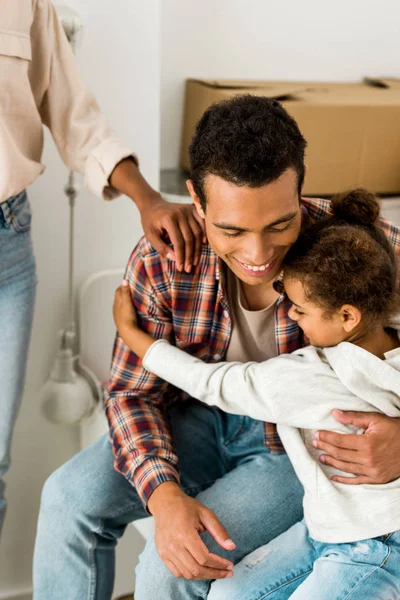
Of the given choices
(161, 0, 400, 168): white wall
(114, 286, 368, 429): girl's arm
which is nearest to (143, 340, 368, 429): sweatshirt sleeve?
(114, 286, 368, 429): girl's arm

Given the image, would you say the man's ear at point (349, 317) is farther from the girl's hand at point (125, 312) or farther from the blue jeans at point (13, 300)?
the blue jeans at point (13, 300)

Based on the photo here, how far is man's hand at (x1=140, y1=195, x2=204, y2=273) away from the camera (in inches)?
49.1

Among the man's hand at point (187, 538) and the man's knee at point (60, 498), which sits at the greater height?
the man's hand at point (187, 538)

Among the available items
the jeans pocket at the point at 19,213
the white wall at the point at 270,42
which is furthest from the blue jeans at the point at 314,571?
the white wall at the point at 270,42

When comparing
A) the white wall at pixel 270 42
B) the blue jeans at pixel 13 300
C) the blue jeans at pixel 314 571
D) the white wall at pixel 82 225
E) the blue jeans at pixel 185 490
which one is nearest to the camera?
the blue jeans at pixel 314 571

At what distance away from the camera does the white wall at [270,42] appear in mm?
1812

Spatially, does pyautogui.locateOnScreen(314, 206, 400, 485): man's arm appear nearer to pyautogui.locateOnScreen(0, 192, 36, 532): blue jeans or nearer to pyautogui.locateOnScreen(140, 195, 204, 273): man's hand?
pyautogui.locateOnScreen(140, 195, 204, 273): man's hand

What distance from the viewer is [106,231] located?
1.75 metres

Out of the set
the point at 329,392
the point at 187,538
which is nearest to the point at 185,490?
the point at 187,538

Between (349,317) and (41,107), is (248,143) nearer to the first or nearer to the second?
(349,317)

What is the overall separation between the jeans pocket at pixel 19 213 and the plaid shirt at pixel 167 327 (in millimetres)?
195

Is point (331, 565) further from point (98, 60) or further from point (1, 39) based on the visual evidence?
point (98, 60)

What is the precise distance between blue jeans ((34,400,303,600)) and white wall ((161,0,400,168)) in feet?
2.53

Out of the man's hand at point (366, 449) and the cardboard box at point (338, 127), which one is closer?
the man's hand at point (366, 449)
